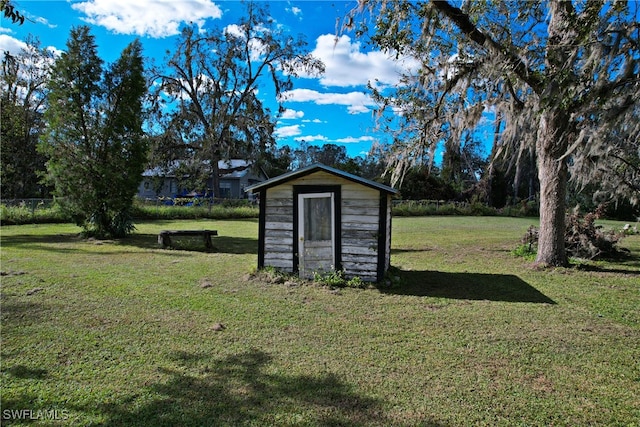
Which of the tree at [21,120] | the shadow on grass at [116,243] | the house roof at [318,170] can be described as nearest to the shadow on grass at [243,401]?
the house roof at [318,170]

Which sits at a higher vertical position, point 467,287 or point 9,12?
point 9,12

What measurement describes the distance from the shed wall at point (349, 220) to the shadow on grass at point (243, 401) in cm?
380

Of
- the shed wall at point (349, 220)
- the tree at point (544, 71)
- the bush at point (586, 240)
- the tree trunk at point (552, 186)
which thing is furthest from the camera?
the bush at point (586, 240)

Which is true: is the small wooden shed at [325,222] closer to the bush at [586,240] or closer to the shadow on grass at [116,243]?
the shadow on grass at [116,243]

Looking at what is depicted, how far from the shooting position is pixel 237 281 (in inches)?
287

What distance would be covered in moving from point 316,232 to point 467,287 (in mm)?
3130

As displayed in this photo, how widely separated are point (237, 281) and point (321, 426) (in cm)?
478

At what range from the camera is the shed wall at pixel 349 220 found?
23.5ft

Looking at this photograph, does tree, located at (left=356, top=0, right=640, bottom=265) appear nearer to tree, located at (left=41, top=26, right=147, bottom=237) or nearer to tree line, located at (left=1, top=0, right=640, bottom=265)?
tree line, located at (left=1, top=0, right=640, bottom=265)

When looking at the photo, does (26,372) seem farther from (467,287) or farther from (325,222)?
(467,287)

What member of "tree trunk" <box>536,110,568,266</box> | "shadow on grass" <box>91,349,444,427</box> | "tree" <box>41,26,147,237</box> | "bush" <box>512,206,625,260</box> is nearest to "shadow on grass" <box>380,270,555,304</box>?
"tree trunk" <box>536,110,568,266</box>

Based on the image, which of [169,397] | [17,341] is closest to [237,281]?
[17,341]

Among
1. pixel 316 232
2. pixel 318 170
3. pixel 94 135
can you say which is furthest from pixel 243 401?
pixel 94 135

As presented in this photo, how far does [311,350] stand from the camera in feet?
13.6
